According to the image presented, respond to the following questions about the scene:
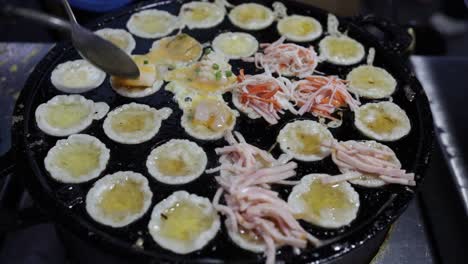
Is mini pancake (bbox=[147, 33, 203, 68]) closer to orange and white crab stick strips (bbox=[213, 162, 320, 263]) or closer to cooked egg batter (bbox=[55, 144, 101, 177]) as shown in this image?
cooked egg batter (bbox=[55, 144, 101, 177])

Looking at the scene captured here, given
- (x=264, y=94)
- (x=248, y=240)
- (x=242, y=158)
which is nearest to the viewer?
(x=248, y=240)

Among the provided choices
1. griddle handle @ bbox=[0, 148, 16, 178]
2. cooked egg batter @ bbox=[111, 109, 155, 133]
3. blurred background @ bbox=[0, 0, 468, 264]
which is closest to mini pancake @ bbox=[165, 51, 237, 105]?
cooked egg batter @ bbox=[111, 109, 155, 133]

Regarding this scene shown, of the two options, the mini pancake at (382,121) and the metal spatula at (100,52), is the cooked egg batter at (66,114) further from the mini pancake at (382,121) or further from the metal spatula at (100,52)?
the mini pancake at (382,121)

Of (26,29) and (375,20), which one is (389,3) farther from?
(26,29)

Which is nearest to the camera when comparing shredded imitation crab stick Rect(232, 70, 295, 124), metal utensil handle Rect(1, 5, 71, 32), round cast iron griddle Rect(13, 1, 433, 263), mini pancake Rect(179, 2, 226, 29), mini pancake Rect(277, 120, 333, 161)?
metal utensil handle Rect(1, 5, 71, 32)

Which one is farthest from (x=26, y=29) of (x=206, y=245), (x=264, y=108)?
(x=206, y=245)

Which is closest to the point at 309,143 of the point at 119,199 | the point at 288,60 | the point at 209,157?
the point at 209,157

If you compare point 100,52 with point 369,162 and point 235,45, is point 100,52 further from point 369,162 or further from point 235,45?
point 369,162
